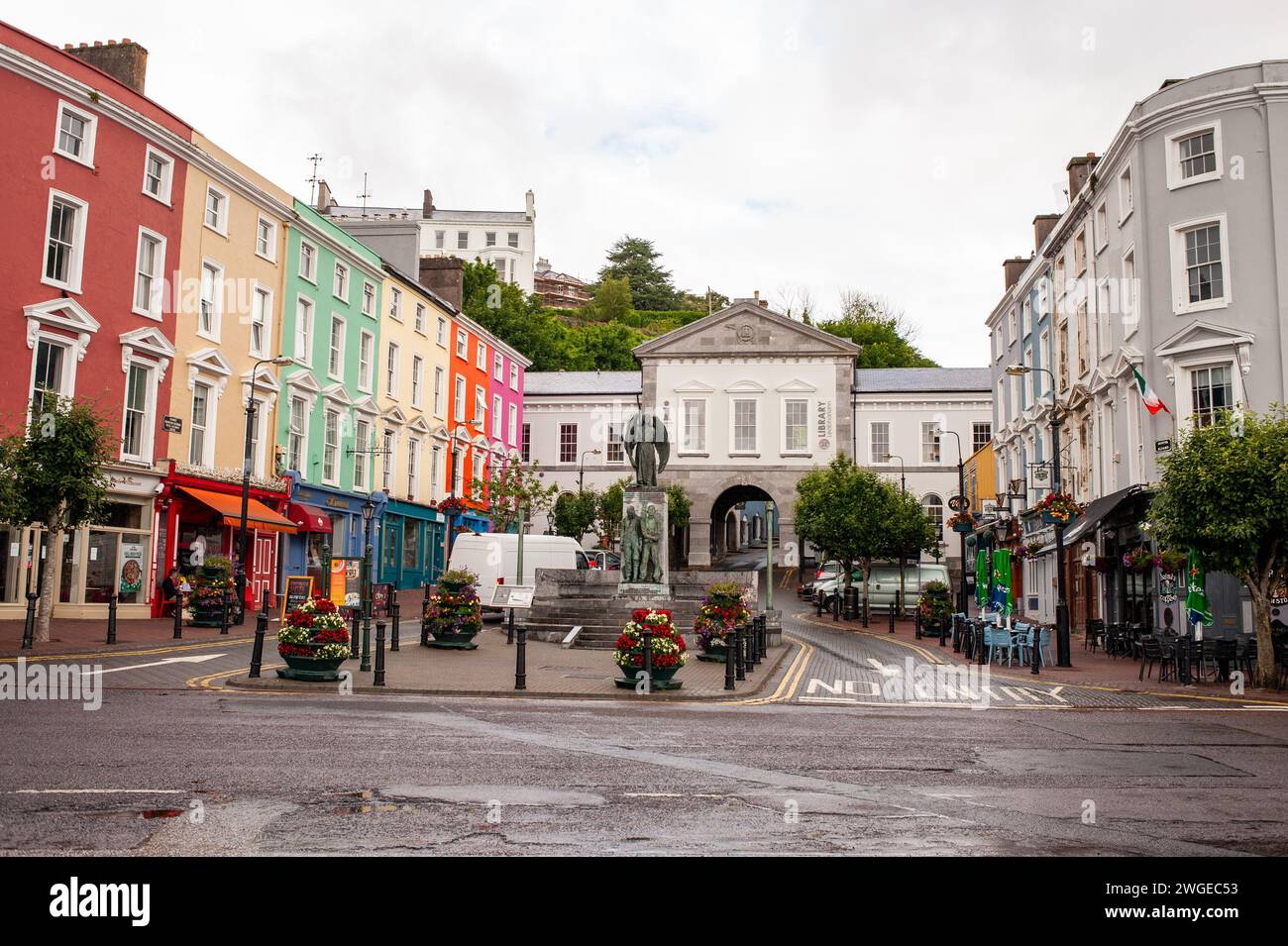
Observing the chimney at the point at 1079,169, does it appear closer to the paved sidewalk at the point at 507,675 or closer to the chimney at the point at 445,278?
the paved sidewalk at the point at 507,675

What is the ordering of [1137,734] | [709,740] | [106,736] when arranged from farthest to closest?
[1137,734] < [709,740] < [106,736]

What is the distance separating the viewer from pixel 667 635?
16422mm

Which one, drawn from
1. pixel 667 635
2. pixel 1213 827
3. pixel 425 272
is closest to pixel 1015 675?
pixel 667 635

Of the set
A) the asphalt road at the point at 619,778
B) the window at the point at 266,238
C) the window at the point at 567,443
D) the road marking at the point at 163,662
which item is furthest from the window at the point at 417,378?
the asphalt road at the point at 619,778

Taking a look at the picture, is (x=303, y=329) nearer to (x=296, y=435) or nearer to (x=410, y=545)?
(x=296, y=435)

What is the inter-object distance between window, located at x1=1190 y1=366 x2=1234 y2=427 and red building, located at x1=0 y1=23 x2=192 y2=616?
2644 centimetres

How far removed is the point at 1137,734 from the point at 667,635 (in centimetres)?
683

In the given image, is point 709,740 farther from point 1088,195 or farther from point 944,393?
point 944,393

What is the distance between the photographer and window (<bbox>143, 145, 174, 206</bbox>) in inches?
1187

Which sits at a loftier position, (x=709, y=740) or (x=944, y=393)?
(x=944, y=393)

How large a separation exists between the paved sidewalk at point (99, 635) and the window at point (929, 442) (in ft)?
141

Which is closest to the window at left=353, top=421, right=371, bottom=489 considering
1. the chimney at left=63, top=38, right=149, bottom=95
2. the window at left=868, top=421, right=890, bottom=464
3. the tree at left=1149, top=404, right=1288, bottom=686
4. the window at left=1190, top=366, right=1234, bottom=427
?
the chimney at left=63, top=38, right=149, bottom=95

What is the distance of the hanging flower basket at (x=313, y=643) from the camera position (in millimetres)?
16250

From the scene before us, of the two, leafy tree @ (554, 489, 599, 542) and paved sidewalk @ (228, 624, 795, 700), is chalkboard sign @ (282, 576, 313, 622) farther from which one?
leafy tree @ (554, 489, 599, 542)
